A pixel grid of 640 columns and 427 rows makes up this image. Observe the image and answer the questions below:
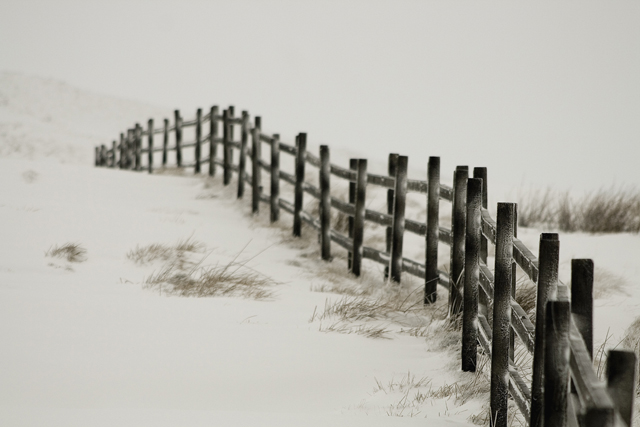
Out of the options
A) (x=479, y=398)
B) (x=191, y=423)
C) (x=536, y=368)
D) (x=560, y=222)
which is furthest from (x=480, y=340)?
(x=560, y=222)

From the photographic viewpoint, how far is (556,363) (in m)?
2.06

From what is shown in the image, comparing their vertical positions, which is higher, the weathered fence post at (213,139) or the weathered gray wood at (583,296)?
the weathered fence post at (213,139)

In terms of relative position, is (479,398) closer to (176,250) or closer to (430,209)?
(430,209)

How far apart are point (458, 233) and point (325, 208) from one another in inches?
154

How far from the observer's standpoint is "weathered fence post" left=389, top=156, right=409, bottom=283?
697 centimetres

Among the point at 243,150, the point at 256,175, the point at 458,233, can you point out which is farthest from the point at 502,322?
the point at 243,150

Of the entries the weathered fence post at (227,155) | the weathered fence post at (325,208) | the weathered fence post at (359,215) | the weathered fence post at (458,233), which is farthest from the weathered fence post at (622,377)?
the weathered fence post at (227,155)

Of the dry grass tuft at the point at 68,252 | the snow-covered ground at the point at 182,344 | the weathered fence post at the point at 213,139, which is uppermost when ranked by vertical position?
the weathered fence post at the point at 213,139

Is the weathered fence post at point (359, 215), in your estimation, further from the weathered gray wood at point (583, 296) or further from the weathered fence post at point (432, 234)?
the weathered gray wood at point (583, 296)

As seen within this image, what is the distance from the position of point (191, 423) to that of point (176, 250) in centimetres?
398

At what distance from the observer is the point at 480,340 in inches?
161

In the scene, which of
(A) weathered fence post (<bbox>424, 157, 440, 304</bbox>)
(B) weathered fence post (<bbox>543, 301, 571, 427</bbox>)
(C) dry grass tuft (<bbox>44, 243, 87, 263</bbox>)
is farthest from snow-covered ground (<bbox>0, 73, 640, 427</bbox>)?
(B) weathered fence post (<bbox>543, 301, 571, 427</bbox>)

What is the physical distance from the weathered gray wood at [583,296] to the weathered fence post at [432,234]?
→ 13.4 ft

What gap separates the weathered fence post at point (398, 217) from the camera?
697cm
